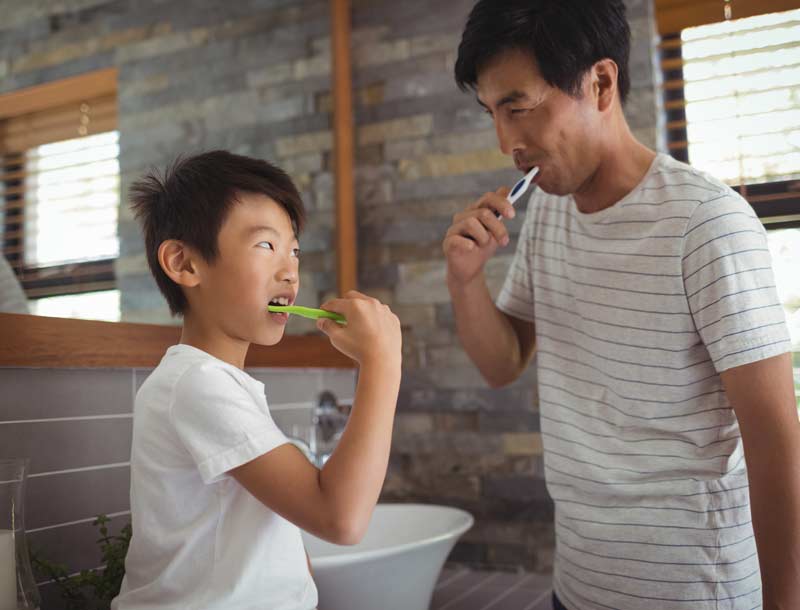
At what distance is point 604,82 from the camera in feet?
3.89

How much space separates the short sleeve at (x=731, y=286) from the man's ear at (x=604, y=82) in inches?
9.3

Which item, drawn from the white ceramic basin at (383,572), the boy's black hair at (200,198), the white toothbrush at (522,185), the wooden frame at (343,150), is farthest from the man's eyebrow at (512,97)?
the wooden frame at (343,150)

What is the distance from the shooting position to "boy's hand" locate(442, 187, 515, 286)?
1232 mm

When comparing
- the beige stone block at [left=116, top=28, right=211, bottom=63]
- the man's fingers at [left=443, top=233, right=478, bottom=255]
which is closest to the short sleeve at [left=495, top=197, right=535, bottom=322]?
the man's fingers at [left=443, top=233, right=478, bottom=255]

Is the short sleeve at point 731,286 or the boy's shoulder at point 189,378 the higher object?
the short sleeve at point 731,286

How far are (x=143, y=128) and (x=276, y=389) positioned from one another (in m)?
0.64

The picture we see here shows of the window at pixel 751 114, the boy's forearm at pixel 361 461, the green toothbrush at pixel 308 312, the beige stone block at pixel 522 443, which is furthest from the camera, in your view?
the beige stone block at pixel 522 443

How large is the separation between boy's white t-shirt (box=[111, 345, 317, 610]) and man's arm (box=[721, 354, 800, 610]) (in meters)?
0.55

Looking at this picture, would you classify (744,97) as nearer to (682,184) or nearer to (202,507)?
(682,184)

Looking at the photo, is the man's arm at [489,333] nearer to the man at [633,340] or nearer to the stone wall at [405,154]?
the man at [633,340]

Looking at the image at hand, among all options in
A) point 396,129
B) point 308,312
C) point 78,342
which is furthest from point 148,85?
point 308,312

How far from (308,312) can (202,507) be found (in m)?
0.24

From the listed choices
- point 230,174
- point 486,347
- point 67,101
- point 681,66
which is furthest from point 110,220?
point 681,66

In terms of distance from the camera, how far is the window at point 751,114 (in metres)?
1.70
